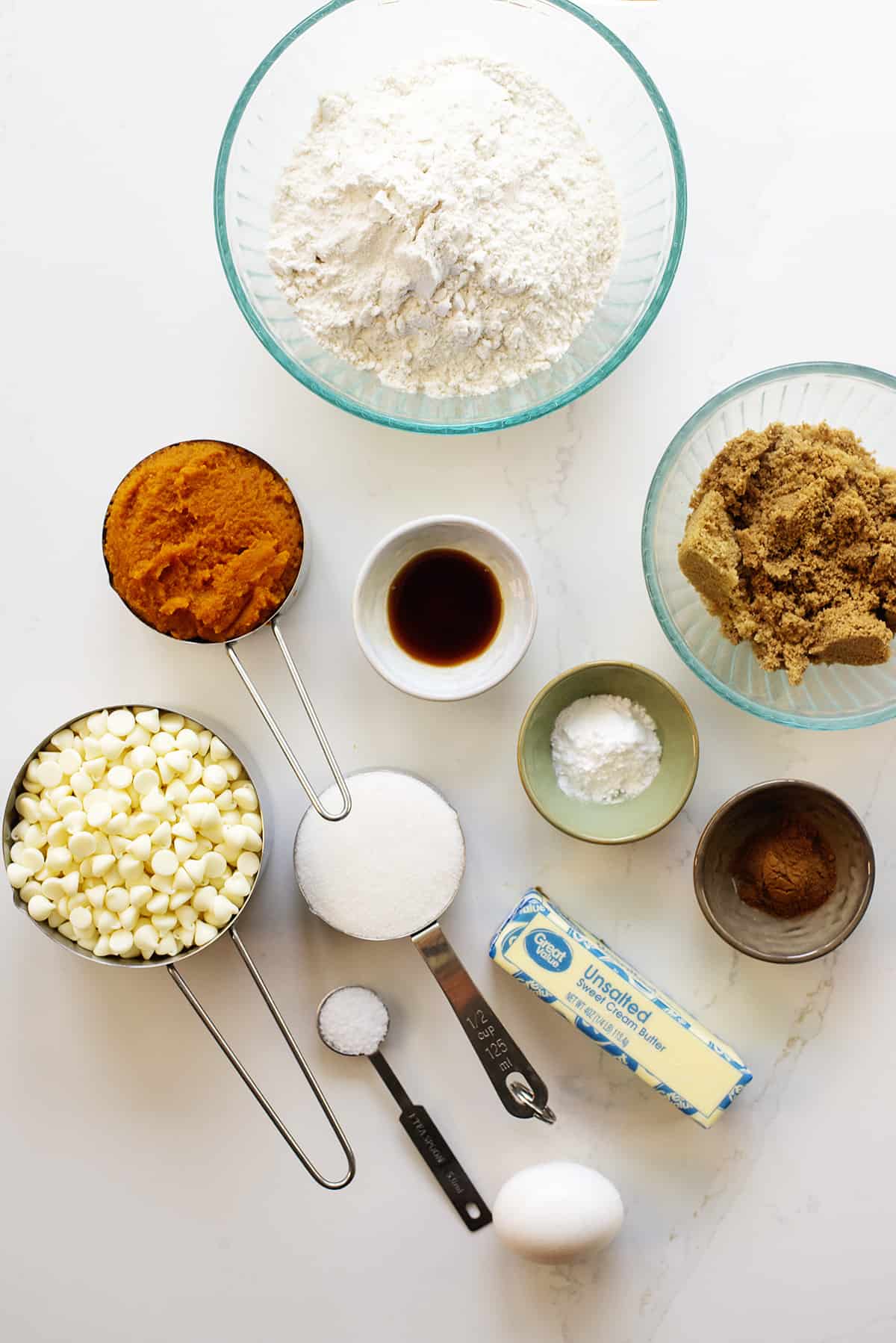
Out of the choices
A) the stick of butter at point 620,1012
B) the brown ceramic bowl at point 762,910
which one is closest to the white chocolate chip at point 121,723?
the stick of butter at point 620,1012

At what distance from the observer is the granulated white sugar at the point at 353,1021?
151cm

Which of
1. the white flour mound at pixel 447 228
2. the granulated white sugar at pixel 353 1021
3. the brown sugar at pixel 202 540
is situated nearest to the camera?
the white flour mound at pixel 447 228

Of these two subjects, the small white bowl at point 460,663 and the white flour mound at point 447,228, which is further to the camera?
the small white bowl at point 460,663

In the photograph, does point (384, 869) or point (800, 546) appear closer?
point (800, 546)

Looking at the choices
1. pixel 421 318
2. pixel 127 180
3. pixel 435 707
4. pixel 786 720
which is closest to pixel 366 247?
pixel 421 318

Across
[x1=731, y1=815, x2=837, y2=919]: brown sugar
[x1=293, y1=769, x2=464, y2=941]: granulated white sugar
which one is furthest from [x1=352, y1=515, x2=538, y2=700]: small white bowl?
[x1=731, y1=815, x2=837, y2=919]: brown sugar

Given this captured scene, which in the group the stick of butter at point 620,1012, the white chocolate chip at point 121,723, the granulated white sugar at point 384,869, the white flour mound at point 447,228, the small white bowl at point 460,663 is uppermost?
the white flour mound at point 447,228

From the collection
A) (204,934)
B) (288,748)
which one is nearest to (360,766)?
(288,748)

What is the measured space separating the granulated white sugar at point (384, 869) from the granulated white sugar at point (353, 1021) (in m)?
0.14

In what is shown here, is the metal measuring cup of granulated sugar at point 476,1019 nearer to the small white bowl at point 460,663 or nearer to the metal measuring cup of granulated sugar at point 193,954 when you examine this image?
the metal measuring cup of granulated sugar at point 193,954

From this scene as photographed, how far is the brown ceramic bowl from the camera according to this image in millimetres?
1422

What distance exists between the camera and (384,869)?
4.81 feet

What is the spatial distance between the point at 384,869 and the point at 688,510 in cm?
78

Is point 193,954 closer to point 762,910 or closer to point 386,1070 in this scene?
point 386,1070
